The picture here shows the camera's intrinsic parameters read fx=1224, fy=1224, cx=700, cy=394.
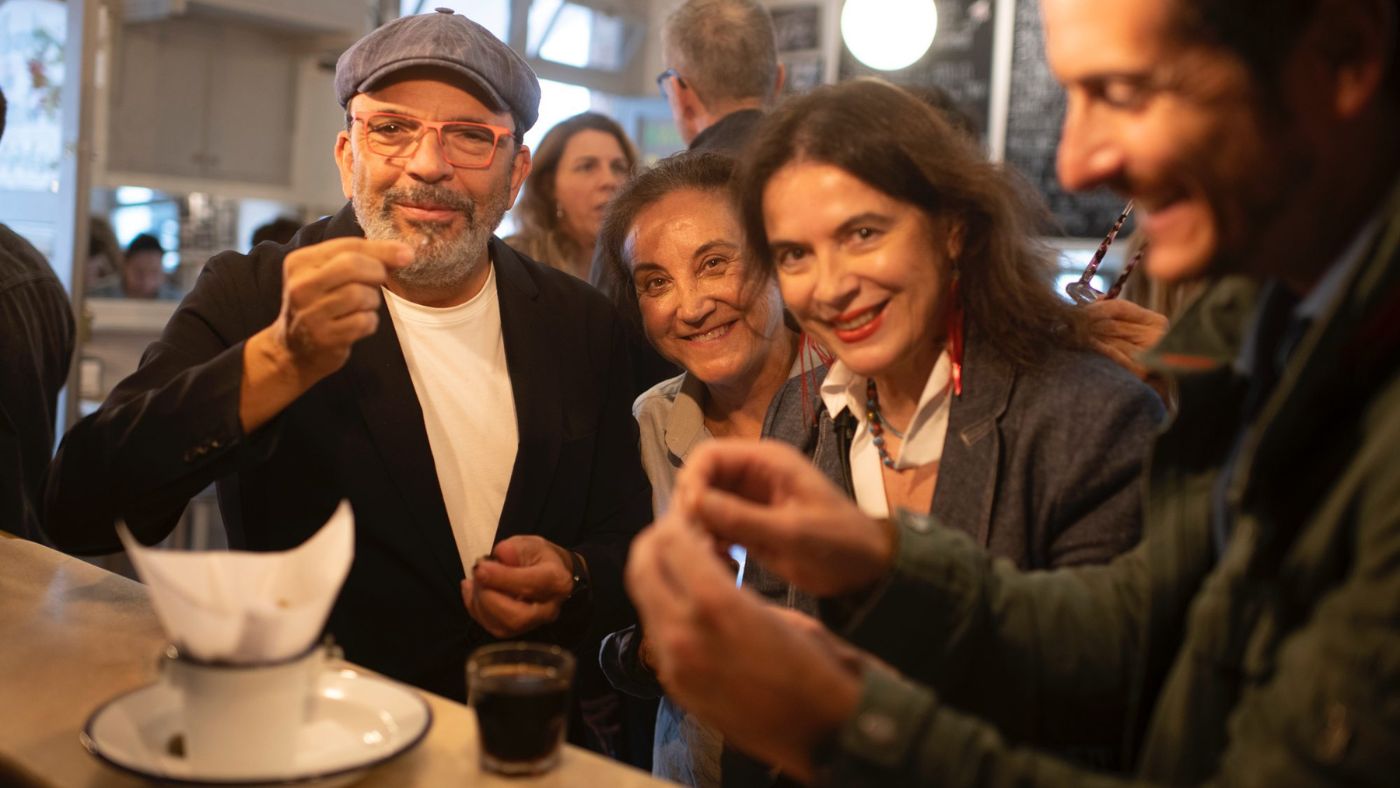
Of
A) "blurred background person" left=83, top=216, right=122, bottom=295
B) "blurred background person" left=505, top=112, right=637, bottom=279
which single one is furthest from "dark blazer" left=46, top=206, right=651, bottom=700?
"blurred background person" left=83, top=216, right=122, bottom=295

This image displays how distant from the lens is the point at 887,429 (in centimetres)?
175

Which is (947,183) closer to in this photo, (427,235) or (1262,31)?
(1262,31)

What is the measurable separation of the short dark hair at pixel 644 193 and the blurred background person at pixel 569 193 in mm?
1436

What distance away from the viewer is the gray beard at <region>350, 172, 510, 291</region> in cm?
212

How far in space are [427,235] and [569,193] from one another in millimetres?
1967

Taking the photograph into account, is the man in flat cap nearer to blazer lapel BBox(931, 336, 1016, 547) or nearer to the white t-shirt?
the white t-shirt

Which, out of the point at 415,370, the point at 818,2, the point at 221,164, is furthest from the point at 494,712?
the point at 818,2

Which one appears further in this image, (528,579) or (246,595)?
(528,579)

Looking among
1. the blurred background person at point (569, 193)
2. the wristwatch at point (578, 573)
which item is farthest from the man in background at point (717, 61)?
the wristwatch at point (578, 573)

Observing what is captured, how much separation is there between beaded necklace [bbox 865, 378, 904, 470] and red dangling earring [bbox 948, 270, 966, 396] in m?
0.13

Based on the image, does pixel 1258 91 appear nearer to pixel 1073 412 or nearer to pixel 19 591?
pixel 1073 412

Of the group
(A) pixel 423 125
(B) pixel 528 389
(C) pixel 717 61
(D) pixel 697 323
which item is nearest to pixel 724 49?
(C) pixel 717 61

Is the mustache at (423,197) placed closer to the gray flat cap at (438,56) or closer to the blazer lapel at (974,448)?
the gray flat cap at (438,56)

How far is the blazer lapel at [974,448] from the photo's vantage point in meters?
1.53
